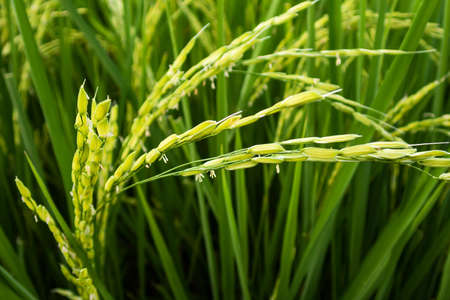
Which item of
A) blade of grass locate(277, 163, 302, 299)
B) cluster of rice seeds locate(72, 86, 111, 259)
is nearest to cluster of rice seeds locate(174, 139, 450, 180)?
cluster of rice seeds locate(72, 86, 111, 259)

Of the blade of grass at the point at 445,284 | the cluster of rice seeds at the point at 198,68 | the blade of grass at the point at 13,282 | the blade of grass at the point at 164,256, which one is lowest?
the blade of grass at the point at 445,284

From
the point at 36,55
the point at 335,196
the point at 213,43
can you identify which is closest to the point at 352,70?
the point at 335,196

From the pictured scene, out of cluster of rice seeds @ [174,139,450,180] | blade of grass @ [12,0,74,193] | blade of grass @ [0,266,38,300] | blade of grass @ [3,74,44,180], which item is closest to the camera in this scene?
cluster of rice seeds @ [174,139,450,180]

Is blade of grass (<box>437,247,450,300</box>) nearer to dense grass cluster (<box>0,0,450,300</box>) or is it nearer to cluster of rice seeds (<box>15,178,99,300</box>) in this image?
dense grass cluster (<box>0,0,450,300</box>)

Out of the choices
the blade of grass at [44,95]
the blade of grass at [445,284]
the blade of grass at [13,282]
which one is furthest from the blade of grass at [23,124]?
the blade of grass at [445,284]

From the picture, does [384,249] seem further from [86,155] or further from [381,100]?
[86,155]

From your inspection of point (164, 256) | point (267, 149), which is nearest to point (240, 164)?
point (267, 149)

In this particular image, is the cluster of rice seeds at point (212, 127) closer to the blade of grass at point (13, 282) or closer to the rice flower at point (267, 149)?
the rice flower at point (267, 149)

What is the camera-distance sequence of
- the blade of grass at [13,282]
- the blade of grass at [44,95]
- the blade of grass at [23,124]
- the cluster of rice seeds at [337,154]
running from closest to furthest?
the cluster of rice seeds at [337,154] < the blade of grass at [13,282] < the blade of grass at [44,95] < the blade of grass at [23,124]

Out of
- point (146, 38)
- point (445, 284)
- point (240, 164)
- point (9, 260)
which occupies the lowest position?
point (445, 284)
